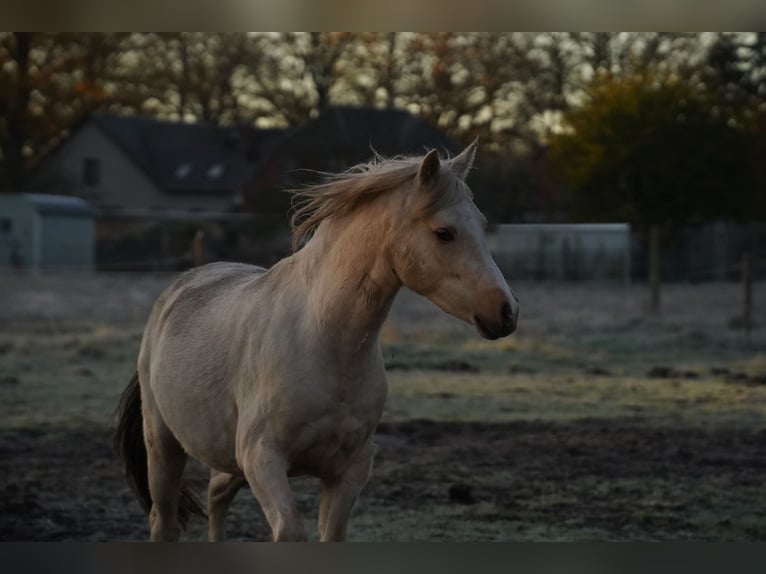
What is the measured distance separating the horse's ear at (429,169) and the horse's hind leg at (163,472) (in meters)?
1.58

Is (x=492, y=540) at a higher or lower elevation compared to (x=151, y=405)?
lower

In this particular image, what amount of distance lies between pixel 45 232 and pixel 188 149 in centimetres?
575

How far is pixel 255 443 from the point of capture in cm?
360

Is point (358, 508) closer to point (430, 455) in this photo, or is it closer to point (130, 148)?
point (430, 455)

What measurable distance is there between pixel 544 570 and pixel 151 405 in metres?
1.57

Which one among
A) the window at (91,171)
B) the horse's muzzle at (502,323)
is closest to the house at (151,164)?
the window at (91,171)

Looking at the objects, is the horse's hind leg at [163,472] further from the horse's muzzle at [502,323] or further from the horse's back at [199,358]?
the horse's muzzle at [502,323]

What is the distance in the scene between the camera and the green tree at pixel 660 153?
1789 cm

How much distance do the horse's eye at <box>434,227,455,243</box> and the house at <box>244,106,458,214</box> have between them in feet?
49.7

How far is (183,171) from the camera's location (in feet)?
89.0

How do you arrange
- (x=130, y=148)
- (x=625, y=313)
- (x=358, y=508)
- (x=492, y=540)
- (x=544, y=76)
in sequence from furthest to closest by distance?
(x=130, y=148) → (x=544, y=76) → (x=625, y=313) → (x=358, y=508) → (x=492, y=540)

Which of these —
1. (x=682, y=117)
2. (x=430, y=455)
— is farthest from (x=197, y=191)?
(x=430, y=455)

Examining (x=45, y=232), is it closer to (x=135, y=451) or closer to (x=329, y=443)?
(x=135, y=451)

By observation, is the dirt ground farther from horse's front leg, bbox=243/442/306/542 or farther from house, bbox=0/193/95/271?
house, bbox=0/193/95/271
